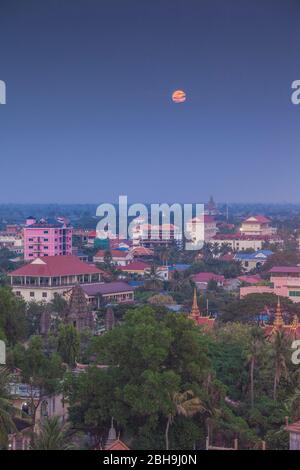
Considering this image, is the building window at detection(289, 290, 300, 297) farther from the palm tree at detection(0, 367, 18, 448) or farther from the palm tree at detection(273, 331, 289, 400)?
the palm tree at detection(0, 367, 18, 448)

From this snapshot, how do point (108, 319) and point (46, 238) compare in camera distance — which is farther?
point (46, 238)

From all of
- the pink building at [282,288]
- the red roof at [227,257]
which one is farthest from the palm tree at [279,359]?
the red roof at [227,257]

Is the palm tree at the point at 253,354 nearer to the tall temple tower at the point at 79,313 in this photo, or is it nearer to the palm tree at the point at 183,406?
the palm tree at the point at 183,406

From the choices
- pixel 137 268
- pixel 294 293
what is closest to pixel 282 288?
pixel 294 293

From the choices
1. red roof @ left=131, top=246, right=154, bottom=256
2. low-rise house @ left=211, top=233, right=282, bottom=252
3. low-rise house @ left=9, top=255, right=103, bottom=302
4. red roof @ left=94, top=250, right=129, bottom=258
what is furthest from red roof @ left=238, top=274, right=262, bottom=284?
low-rise house @ left=211, top=233, right=282, bottom=252

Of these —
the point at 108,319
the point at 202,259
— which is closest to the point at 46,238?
the point at 202,259
